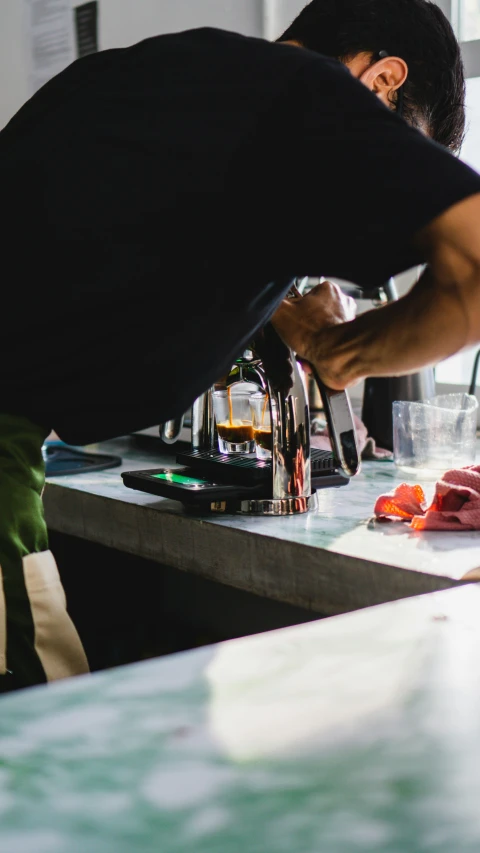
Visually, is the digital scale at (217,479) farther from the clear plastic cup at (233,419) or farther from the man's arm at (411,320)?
the man's arm at (411,320)

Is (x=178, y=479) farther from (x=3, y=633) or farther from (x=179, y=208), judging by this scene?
(x=179, y=208)

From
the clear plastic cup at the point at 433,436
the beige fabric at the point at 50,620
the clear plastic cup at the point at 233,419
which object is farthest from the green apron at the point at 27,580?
the clear plastic cup at the point at 433,436

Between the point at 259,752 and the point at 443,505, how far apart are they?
0.83 meters

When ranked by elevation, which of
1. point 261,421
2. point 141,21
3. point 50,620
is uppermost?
point 141,21

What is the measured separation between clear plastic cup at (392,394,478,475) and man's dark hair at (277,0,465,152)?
0.58m

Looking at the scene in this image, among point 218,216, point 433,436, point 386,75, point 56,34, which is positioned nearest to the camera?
point 218,216

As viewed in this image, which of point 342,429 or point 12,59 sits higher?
point 12,59

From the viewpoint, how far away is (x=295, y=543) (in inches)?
43.4

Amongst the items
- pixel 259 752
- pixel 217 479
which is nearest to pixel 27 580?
pixel 217 479

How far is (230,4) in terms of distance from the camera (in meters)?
2.26

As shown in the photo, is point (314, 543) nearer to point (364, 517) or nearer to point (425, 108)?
point (364, 517)

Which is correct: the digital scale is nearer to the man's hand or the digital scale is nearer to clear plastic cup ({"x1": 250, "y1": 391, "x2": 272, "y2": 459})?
clear plastic cup ({"x1": 250, "y1": 391, "x2": 272, "y2": 459})

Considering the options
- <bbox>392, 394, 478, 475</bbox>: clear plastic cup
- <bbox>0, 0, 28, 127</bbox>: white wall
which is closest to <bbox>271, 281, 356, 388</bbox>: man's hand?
<bbox>392, 394, 478, 475</bbox>: clear plastic cup

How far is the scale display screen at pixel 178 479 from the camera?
1.31 meters
